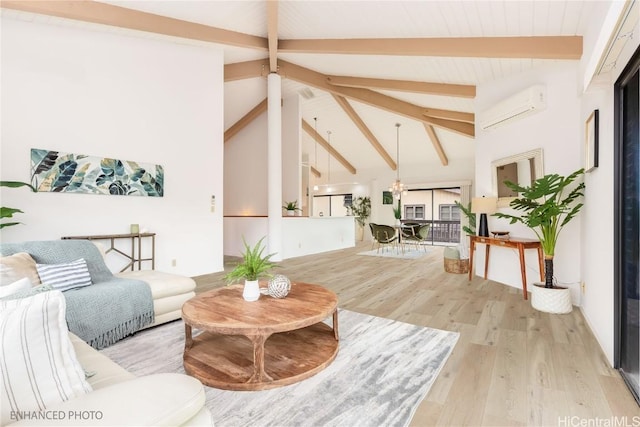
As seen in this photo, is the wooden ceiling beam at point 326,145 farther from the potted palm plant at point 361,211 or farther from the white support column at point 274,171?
the white support column at point 274,171

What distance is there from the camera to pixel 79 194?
3723 mm

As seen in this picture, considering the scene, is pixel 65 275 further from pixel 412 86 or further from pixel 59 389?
pixel 412 86

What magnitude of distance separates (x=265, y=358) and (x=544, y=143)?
13.2 ft

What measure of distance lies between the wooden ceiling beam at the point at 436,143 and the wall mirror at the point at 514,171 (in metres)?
3.77

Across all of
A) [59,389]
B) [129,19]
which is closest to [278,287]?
[59,389]

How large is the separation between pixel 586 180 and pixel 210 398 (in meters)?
3.82

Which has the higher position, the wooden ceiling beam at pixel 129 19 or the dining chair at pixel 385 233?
the wooden ceiling beam at pixel 129 19

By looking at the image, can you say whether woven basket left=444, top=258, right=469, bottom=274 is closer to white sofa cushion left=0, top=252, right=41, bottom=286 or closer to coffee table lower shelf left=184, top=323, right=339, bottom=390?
coffee table lower shelf left=184, top=323, right=339, bottom=390

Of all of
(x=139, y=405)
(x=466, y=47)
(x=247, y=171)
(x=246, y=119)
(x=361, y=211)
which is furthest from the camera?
(x=361, y=211)

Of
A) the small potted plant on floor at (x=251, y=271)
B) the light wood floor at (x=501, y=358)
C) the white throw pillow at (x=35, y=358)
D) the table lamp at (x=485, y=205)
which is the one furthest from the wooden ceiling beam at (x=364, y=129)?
the white throw pillow at (x=35, y=358)

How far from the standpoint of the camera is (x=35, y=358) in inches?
32.2

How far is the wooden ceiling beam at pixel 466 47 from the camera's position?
3.07m

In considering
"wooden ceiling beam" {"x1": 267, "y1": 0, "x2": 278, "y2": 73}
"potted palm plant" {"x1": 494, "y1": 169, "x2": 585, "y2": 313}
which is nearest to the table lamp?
"potted palm plant" {"x1": 494, "y1": 169, "x2": 585, "y2": 313}

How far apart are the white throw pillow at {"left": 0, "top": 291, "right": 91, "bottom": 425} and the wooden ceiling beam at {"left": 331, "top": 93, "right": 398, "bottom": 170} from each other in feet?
24.8
